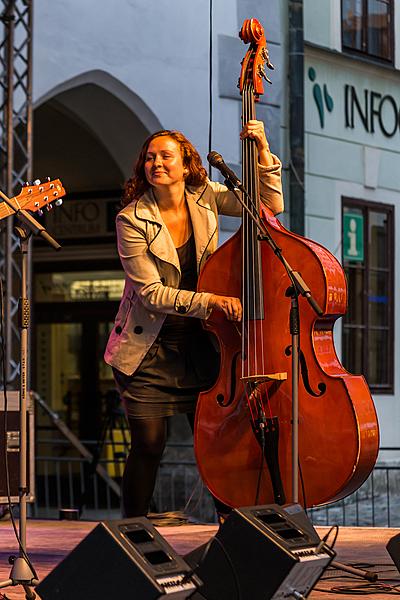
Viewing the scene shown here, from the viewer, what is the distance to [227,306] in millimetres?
4461

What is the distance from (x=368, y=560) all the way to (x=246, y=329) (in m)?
1.29

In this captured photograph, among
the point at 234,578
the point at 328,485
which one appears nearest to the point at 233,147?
the point at 328,485

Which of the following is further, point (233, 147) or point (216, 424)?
point (233, 147)

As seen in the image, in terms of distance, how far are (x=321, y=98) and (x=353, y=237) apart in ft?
3.87

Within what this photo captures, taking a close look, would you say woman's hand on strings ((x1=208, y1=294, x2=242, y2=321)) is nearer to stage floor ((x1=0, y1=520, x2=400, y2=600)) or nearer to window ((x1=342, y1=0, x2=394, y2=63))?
stage floor ((x1=0, y1=520, x2=400, y2=600))

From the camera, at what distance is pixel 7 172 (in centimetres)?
765

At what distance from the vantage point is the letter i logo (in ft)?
35.8

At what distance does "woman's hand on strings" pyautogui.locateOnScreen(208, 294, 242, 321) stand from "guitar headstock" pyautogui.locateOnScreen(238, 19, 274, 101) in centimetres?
78

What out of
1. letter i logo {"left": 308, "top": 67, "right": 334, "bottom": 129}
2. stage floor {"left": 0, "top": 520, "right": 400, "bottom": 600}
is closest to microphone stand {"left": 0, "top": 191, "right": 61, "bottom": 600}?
stage floor {"left": 0, "top": 520, "right": 400, "bottom": 600}

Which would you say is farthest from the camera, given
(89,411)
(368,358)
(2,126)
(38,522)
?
(89,411)

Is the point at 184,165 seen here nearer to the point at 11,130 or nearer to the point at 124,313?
the point at 124,313

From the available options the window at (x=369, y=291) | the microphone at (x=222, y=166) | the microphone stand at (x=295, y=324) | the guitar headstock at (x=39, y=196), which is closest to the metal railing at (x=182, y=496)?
the window at (x=369, y=291)

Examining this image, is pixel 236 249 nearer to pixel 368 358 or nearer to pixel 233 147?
pixel 233 147

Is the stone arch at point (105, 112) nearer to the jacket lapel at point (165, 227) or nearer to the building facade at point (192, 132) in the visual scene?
the building facade at point (192, 132)
